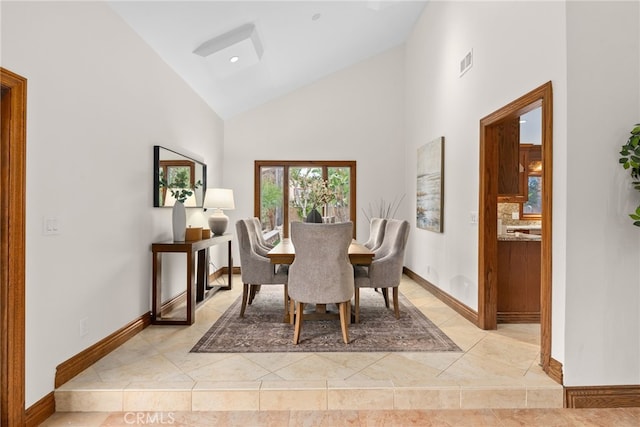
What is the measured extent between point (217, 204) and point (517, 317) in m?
3.71

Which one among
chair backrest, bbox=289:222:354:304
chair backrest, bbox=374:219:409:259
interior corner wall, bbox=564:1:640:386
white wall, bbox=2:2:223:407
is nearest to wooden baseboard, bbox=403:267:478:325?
chair backrest, bbox=374:219:409:259

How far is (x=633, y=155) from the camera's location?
2.14 metres

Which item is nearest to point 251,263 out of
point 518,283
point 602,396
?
point 518,283

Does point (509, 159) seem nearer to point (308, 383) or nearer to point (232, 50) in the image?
point (308, 383)

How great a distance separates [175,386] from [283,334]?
3.67ft

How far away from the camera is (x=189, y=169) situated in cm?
432

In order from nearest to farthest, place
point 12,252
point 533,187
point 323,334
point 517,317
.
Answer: point 12,252 < point 323,334 < point 517,317 < point 533,187

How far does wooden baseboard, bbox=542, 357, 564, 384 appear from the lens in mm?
2258

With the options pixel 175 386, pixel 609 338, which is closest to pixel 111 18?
pixel 175 386

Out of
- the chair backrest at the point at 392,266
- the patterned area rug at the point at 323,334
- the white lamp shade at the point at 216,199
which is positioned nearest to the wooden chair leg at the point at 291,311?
the patterned area rug at the point at 323,334

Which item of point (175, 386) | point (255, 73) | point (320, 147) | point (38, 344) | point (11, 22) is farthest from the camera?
point (320, 147)

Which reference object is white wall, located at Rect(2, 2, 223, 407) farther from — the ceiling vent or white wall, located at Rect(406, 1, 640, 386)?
white wall, located at Rect(406, 1, 640, 386)

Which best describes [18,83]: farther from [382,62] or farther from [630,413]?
[382,62]

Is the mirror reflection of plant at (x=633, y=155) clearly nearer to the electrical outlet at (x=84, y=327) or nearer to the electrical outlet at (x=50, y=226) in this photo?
the electrical outlet at (x=50, y=226)
